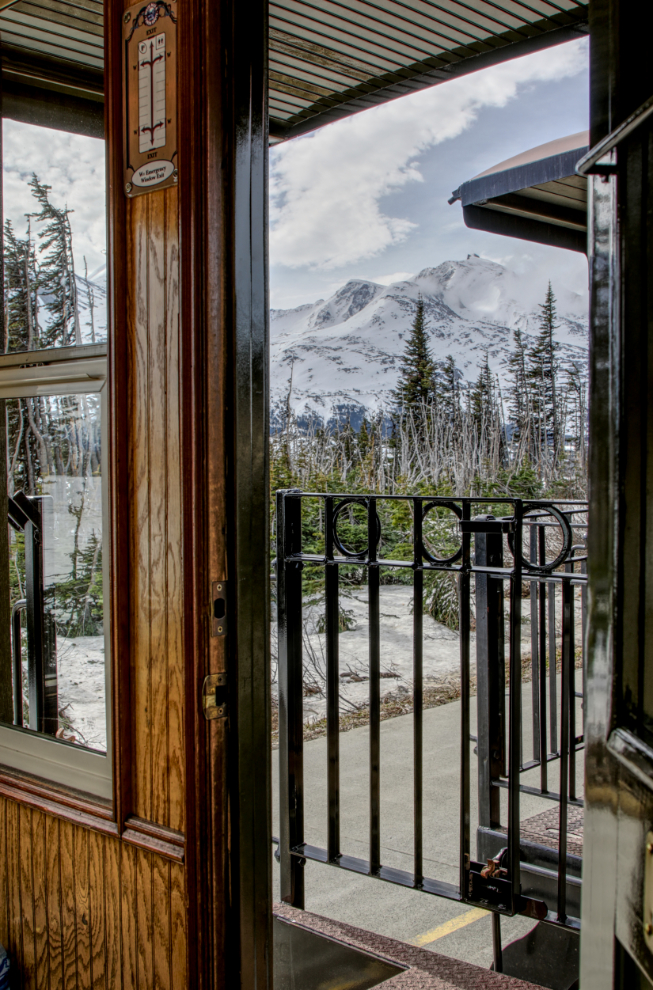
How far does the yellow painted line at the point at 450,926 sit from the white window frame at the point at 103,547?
1.49 metres

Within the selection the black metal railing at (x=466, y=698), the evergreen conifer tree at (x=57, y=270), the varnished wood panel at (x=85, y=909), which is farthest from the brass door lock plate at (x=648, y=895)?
the evergreen conifer tree at (x=57, y=270)

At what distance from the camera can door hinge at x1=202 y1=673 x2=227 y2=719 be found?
41.9 inches

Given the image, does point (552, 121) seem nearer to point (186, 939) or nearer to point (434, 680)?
point (434, 680)

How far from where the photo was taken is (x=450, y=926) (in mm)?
2346

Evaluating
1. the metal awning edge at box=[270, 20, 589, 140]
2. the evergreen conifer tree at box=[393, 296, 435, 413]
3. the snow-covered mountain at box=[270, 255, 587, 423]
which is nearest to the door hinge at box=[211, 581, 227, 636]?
the metal awning edge at box=[270, 20, 589, 140]

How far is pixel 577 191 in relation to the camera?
3045mm

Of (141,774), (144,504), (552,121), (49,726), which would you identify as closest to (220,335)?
(144,504)

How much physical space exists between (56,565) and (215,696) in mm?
528

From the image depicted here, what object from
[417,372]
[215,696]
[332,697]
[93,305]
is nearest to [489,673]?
[332,697]

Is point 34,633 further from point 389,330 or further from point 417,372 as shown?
point 389,330

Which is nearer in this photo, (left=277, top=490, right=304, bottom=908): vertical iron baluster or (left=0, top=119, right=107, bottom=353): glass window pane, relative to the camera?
(left=0, top=119, right=107, bottom=353): glass window pane

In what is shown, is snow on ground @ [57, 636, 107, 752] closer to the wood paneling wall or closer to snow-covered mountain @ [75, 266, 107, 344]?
the wood paneling wall

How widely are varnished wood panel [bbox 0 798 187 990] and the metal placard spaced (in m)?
1.12

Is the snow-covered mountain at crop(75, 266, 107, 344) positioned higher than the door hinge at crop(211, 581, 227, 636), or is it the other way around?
the snow-covered mountain at crop(75, 266, 107, 344)
